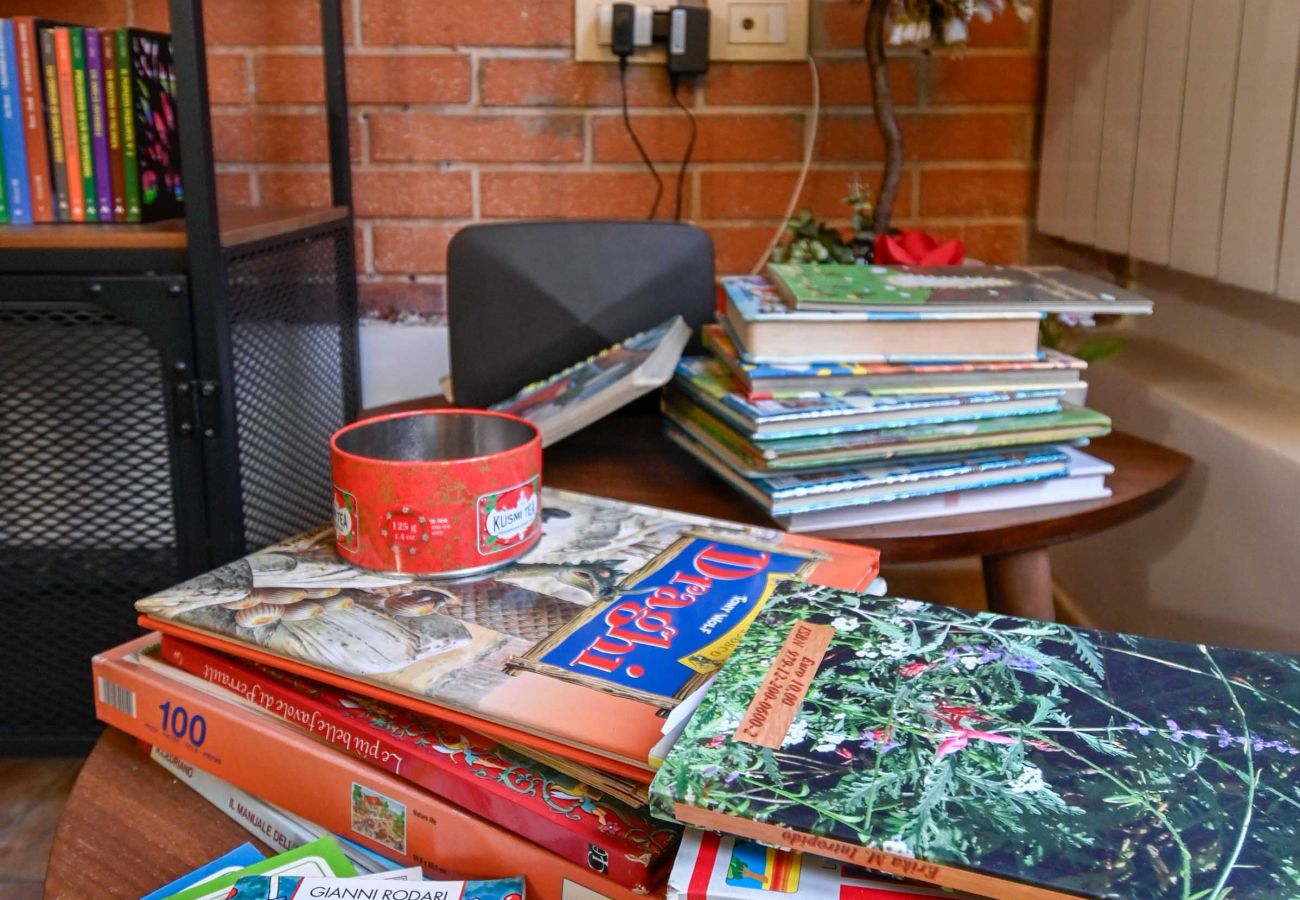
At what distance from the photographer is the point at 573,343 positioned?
3.72 ft

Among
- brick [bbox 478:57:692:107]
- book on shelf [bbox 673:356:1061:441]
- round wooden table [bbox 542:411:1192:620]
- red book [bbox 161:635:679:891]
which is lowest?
red book [bbox 161:635:679:891]

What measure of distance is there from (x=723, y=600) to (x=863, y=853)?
0.25 m

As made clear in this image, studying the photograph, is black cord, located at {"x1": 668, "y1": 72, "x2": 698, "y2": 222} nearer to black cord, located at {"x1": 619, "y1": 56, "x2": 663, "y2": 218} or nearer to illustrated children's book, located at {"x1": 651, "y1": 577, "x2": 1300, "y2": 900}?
black cord, located at {"x1": 619, "y1": 56, "x2": 663, "y2": 218}

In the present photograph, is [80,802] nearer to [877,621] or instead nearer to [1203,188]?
A: [877,621]

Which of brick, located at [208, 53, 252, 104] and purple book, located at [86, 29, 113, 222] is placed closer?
purple book, located at [86, 29, 113, 222]

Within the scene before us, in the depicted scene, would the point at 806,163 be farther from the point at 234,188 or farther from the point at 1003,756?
the point at 1003,756

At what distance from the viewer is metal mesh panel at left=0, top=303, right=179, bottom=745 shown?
1.10m

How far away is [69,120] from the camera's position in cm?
117

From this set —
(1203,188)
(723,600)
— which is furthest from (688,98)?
(723,600)

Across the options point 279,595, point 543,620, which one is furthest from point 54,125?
point 543,620

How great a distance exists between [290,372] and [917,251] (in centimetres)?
70

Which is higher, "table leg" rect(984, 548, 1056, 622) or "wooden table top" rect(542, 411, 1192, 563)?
"wooden table top" rect(542, 411, 1192, 563)

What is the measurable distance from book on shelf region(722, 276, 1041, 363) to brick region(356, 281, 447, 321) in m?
0.71

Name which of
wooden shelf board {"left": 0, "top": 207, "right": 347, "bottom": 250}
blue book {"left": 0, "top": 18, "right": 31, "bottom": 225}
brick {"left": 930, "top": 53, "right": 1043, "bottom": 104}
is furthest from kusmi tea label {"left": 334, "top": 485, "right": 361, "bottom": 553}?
brick {"left": 930, "top": 53, "right": 1043, "bottom": 104}
